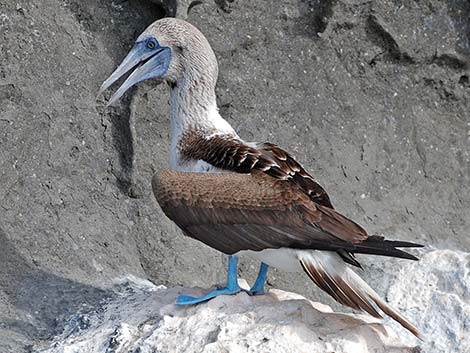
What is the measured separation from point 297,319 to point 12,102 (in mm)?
2902

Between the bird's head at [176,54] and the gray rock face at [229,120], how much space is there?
0.94m

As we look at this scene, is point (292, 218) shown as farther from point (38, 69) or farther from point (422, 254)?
point (38, 69)

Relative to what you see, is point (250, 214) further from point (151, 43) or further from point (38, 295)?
point (38, 295)

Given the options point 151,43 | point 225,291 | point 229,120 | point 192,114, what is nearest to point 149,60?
point 151,43

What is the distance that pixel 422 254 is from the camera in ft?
24.0

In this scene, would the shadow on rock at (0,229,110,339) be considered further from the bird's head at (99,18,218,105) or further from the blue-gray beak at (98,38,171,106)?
the bird's head at (99,18,218,105)

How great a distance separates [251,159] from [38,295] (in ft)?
5.21

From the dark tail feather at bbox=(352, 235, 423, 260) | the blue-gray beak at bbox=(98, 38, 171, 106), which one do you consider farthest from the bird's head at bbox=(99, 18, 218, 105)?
the dark tail feather at bbox=(352, 235, 423, 260)

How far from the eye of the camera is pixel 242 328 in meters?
5.21

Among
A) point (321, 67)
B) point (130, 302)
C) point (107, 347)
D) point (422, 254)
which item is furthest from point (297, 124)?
point (107, 347)

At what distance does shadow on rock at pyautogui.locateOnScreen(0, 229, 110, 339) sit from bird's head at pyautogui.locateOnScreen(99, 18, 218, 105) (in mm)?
1308

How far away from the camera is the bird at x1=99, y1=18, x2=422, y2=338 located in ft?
17.4

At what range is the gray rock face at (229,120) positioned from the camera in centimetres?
712

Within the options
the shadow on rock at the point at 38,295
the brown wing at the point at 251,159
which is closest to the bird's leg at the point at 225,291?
the brown wing at the point at 251,159
